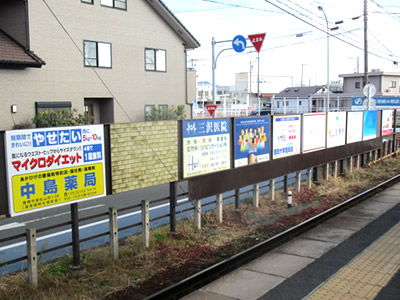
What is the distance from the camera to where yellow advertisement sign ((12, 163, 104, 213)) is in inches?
215

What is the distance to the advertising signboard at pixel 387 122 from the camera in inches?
727

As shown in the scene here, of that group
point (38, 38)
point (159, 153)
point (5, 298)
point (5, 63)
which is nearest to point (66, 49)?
point (38, 38)

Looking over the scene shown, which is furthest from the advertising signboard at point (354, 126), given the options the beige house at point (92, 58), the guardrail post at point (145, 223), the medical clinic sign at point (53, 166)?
the medical clinic sign at point (53, 166)

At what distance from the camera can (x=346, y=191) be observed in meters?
13.2

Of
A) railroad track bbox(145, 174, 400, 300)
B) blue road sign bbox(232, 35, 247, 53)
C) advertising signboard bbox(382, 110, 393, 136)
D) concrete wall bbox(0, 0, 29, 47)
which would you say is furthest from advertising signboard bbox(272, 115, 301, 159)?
concrete wall bbox(0, 0, 29, 47)

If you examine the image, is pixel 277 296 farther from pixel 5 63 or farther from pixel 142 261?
pixel 5 63

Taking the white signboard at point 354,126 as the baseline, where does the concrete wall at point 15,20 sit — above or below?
above

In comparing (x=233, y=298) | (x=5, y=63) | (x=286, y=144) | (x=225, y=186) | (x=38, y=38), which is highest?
(x=38, y=38)

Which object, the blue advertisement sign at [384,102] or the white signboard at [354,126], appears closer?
the white signboard at [354,126]

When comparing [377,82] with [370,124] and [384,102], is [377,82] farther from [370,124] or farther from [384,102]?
[370,124]

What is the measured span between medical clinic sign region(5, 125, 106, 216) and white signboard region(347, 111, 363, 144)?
1103cm

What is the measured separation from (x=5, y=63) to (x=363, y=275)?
1783 cm

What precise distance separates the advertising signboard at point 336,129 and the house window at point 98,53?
46.6ft

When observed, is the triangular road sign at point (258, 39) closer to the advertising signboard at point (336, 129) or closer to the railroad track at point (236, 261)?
the advertising signboard at point (336, 129)
